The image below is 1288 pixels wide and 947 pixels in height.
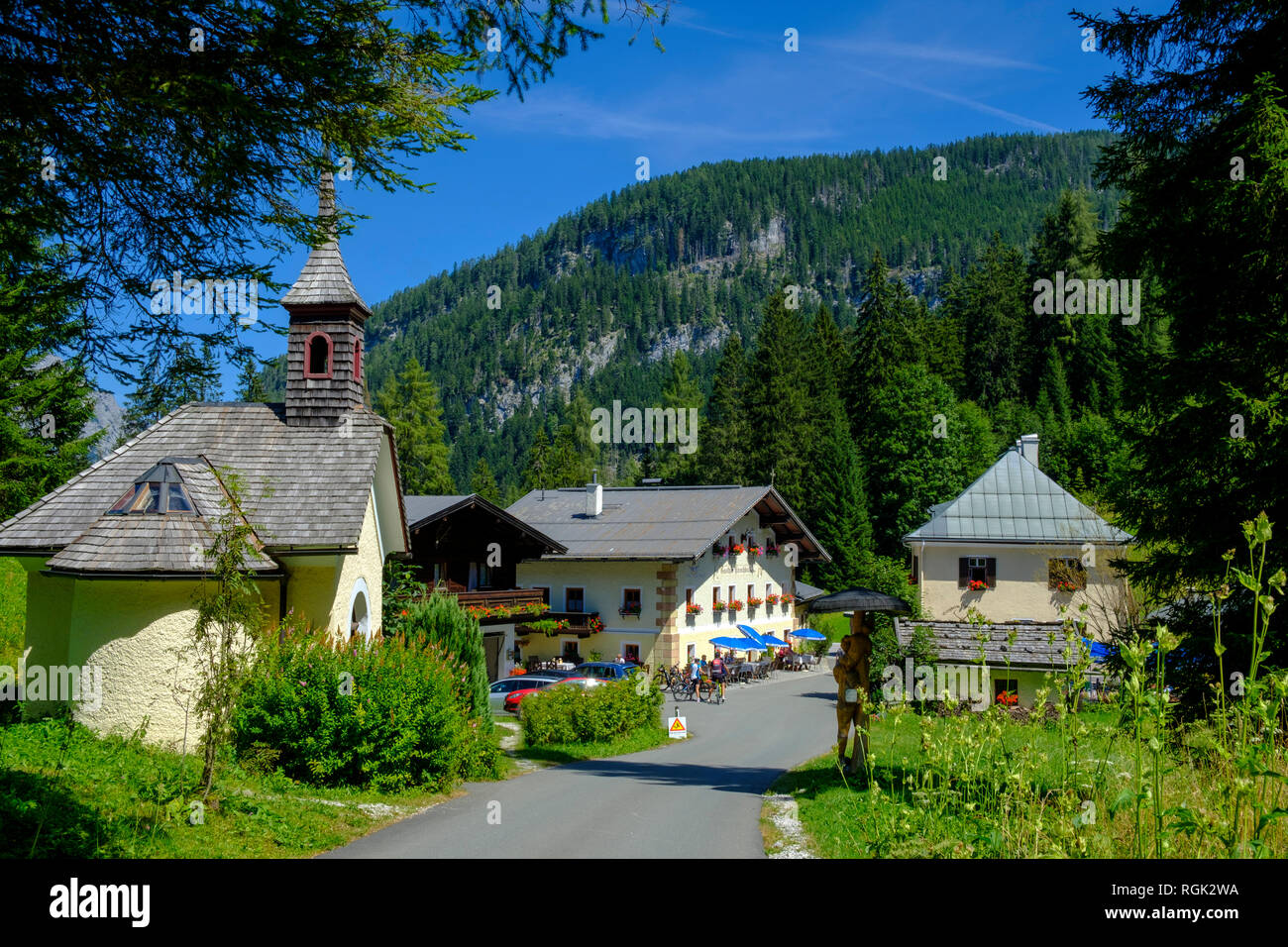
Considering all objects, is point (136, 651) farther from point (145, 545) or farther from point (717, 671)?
point (717, 671)

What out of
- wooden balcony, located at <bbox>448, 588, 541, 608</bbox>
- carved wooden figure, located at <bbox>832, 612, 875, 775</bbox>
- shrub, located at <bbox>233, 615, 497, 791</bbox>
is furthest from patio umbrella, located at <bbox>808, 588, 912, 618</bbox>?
wooden balcony, located at <bbox>448, 588, 541, 608</bbox>

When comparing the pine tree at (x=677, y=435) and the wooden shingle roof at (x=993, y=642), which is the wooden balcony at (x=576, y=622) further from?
the pine tree at (x=677, y=435)

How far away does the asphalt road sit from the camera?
9.59m

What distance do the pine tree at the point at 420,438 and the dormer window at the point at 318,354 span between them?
56.9 metres

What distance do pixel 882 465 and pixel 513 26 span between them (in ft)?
184

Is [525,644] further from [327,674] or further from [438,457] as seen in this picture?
[438,457]

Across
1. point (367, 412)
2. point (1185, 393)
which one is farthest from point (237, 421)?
point (1185, 393)

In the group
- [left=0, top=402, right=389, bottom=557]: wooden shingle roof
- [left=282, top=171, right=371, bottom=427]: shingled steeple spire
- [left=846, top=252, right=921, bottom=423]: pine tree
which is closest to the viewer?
[left=0, top=402, right=389, bottom=557]: wooden shingle roof

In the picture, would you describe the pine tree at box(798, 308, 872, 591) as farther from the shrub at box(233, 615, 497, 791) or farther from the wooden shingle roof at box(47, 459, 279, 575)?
the wooden shingle roof at box(47, 459, 279, 575)

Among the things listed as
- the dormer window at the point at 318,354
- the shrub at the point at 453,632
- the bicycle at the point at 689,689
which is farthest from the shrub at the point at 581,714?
the bicycle at the point at 689,689

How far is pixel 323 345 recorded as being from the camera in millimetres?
18656

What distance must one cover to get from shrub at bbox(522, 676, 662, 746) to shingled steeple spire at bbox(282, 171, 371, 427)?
7291 mm

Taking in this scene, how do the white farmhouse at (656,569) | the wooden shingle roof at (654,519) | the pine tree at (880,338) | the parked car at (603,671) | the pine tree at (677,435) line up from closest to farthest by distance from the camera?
1. the parked car at (603,671)
2. the white farmhouse at (656,569)
3. the wooden shingle roof at (654,519)
4. the pine tree at (880,338)
5. the pine tree at (677,435)

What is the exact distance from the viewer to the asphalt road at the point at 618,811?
9.59 metres
